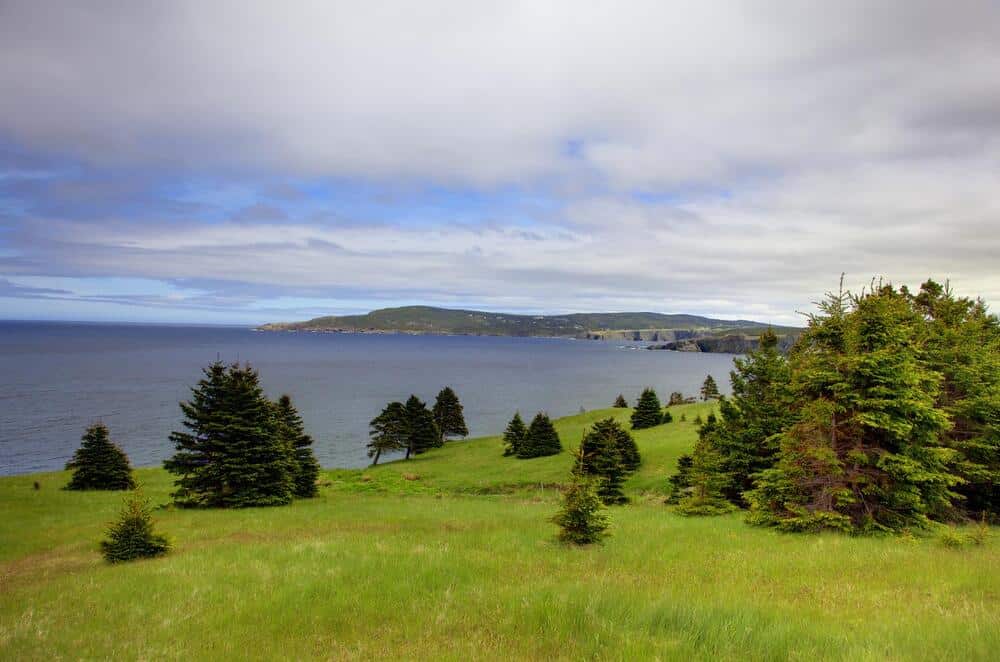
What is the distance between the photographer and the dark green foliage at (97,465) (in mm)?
35250

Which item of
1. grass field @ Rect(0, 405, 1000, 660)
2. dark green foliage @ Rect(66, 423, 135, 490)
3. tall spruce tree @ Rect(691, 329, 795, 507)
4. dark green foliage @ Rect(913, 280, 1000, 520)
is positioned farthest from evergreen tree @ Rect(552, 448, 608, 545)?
dark green foliage @ Rect(66, 423, 135, 490)

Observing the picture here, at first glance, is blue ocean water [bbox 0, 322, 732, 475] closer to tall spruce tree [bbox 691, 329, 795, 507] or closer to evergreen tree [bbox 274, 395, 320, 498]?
evergreen tree [bbox 274, 395, 320, 498]

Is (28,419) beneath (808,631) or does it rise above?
beneath

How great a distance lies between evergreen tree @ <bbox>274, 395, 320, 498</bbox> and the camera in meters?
32.0

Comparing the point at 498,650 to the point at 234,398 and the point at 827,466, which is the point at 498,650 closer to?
the point at 827,466

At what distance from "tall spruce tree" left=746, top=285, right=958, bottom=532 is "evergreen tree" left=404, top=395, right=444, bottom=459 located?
176ft

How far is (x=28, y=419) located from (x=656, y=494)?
313 ft

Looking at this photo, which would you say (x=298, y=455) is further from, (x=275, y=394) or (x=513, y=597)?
(x=275, y=394)

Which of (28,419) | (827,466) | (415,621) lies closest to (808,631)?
(415,621)

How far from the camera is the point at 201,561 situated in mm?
11406

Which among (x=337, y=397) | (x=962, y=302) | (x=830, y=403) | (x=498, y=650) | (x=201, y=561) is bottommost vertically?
(x=337, y=397)

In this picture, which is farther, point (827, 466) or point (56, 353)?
point (56, 353)

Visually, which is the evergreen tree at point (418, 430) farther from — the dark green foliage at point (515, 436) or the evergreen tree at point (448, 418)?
the dark green foliage at point (515, 436)

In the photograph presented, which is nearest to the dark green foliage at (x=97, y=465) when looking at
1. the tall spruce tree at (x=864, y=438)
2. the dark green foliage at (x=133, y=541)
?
the dark green foliage at (x=133, y=541)
